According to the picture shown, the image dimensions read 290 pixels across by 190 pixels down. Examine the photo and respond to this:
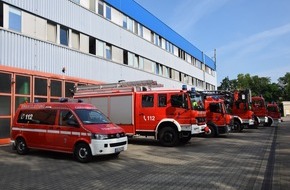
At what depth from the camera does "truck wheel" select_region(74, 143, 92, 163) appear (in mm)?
11203

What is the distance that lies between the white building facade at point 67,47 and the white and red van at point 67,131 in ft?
10.9

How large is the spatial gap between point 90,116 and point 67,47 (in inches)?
372

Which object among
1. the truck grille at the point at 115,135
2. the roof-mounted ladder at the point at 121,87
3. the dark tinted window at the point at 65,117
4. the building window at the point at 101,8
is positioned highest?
the building window at the point at 101,8

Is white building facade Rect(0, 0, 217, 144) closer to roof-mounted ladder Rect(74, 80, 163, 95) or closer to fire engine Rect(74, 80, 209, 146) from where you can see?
roof-mounted ladder Rect(74, 80, 163, 95)

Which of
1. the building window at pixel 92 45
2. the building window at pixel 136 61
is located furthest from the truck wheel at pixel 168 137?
the building window at pixel 136 61

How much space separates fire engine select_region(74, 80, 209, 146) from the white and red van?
13.6ft

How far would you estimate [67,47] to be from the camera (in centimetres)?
2056

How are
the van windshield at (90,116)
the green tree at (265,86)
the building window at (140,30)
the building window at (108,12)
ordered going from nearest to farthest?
the van windshield at (90,116) < the building window at (108,12) < the building window at (140,30) < the green tree at (265,86)

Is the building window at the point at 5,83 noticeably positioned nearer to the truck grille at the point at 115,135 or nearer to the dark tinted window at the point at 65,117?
the dark tinted window at the point at 65,117

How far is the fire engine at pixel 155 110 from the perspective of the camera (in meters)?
15.6

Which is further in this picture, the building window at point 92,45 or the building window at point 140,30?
the building window at point 140,30

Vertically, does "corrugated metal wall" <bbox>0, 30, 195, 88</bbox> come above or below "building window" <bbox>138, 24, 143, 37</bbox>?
below

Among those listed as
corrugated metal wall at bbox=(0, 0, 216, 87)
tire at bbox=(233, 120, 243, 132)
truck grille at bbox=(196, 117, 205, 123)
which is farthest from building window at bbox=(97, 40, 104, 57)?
tire at bbox=(233, 120, 243, 132)

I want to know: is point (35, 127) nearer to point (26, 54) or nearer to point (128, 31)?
point (26, 54)
